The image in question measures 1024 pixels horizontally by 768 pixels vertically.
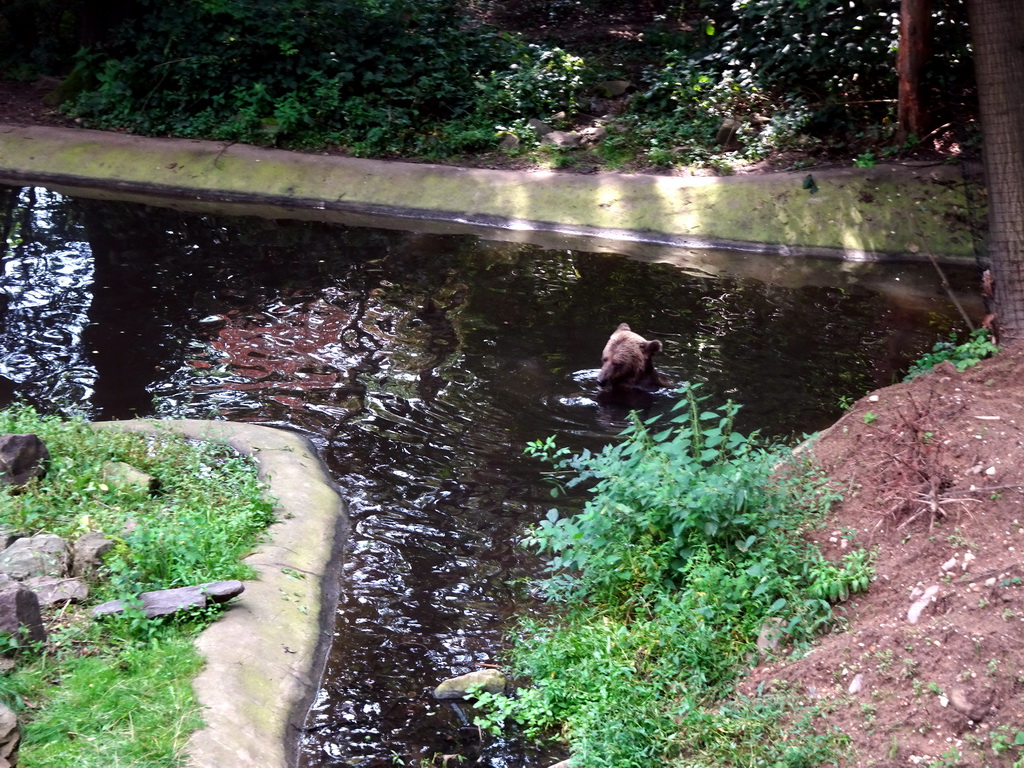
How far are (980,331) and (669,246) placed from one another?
711 centimetres

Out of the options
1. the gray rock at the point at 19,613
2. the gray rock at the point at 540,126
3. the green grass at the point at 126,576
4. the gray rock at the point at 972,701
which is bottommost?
the green grass at the point at 126,576

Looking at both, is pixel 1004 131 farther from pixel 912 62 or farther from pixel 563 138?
pixel 563 138

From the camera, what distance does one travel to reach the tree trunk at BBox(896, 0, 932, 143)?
50.9ft

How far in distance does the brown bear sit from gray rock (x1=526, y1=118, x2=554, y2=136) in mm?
9465

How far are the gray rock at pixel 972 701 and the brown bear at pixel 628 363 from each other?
16.1 feet

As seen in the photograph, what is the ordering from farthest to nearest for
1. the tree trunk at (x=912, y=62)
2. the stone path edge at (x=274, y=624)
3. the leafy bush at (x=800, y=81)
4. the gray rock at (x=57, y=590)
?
the leafy bush at (x=800, y=81) < the tree trunk at (x=912, y=62) < the gray rock at (x=57, y=590) < the stone path edge at (x=274, y=624)

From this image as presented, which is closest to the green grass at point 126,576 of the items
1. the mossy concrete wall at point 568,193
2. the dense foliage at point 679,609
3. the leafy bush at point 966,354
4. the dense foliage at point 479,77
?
the dense foliage at point 679,609

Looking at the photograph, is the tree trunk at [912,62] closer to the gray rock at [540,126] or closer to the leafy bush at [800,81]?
the leafy bush at [800,81]

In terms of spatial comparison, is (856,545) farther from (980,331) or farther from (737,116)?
(737,116)

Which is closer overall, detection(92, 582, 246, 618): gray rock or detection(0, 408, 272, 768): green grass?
detection(0, 408, 272, 768): green grass

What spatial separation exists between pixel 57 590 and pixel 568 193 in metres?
11.6

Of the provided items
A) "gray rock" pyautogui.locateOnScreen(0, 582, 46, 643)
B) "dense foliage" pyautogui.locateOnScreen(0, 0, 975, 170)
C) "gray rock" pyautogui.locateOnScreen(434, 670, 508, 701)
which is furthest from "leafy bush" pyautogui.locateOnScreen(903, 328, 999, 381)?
"dense foliage" pyautogui.locateOnScreen(0, 0, 975, 170)

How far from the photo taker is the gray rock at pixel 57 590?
18.0 feet

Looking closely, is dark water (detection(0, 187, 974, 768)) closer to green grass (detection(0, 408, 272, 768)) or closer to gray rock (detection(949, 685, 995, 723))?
green grass (detection(0, 408, 272, 768))
